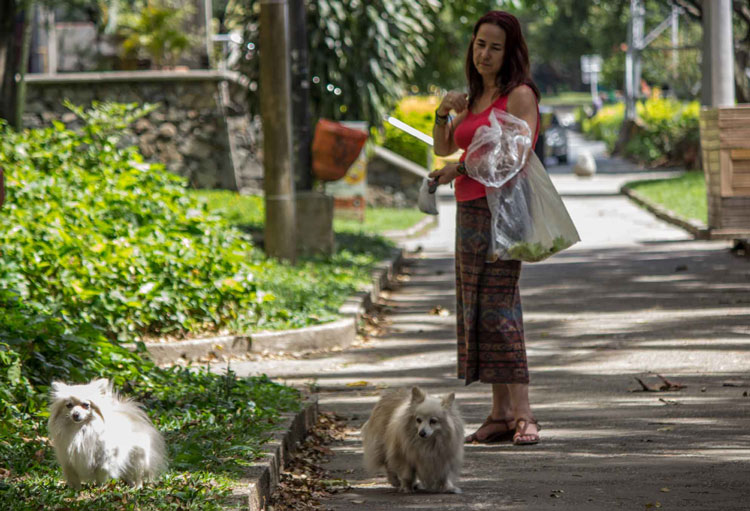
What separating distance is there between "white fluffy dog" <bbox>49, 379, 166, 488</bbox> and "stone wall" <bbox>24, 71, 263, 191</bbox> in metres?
15.8

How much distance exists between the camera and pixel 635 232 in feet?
59.8

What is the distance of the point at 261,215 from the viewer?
16031 millimetres

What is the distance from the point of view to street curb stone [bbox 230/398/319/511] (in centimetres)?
466

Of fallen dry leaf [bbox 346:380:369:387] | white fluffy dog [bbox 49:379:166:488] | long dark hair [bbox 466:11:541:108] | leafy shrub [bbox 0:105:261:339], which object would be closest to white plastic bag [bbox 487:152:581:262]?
long dark hair [bbox 466:11:541:108]

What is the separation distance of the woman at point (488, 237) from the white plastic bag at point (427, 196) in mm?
150

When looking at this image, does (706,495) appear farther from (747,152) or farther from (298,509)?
(747,152)

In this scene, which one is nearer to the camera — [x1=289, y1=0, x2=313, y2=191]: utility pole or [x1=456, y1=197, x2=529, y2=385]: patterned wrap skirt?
[x1=456, y1=197, x2=529, y2=385]: patterned wrap skirt

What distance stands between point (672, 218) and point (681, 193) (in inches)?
160

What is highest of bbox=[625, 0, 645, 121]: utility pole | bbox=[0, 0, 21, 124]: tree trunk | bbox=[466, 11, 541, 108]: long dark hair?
bbox=[625, 0, 645, 121]: utility pole

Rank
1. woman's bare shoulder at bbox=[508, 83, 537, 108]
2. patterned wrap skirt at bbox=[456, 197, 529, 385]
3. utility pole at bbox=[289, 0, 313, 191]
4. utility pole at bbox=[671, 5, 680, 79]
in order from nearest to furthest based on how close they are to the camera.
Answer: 1. woman's bare shoulder at bbox=[508, 83, 537, 108]
2. patterned wrap skirt at bbox=[456, 197, 529, 385]
3. utility pole at bbox=[289, 0, 313, 191]
4. utility pole at bbox=[671, 5, 680, 79]

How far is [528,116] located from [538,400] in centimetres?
208

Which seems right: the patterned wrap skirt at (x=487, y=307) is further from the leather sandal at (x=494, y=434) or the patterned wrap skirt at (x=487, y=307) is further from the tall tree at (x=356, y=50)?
the tall tree at (x=356, y=50)

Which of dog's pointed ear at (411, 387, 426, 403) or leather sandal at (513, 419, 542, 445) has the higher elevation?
dog's pointed ear at (411, 387, 426, 403)

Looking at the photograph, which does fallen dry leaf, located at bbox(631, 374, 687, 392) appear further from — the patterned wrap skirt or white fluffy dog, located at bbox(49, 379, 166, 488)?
white fluffy dog, located at bbox(49, 379, 166, 488)
